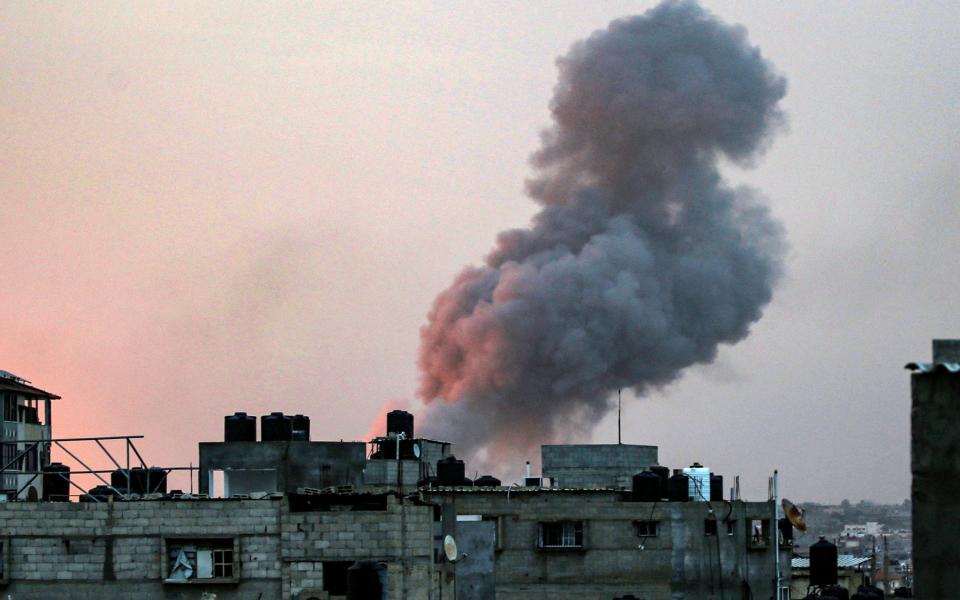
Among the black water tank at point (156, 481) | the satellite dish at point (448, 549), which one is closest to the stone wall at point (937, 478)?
the satellite dish at point (448, 549)

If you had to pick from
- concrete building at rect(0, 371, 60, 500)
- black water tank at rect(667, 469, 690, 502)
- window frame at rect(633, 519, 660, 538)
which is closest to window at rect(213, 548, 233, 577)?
window frame at rect(633, 519, 660, 538)

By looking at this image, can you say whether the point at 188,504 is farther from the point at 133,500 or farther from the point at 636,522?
the point at 636,522

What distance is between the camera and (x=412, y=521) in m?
41.5

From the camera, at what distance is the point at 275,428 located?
66.0 meters

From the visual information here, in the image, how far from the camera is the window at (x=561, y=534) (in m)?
62.2

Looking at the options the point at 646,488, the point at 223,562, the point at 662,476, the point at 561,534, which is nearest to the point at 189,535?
the point at 223,562

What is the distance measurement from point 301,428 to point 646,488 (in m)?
13.6

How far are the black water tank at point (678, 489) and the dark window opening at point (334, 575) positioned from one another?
24179mm

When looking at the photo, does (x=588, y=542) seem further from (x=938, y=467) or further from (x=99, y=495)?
(x=938, y=467)

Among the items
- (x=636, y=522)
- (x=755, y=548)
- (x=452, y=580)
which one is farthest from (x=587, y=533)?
(x=452, y=580)

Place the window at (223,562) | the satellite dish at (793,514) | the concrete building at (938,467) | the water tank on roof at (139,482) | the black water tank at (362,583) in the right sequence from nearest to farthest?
the concrete building at (938,467) < the black water tank at (362,583) < the window at (223,562) < the water tank on roof at (139,482) < the satellite dish at (793,514)

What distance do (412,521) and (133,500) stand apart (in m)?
6.77

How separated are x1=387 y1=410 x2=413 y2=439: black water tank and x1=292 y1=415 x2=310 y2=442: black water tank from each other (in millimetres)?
8328

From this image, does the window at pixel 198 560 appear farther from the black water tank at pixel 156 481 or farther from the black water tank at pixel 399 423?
the black water tank at pixel 399 423
